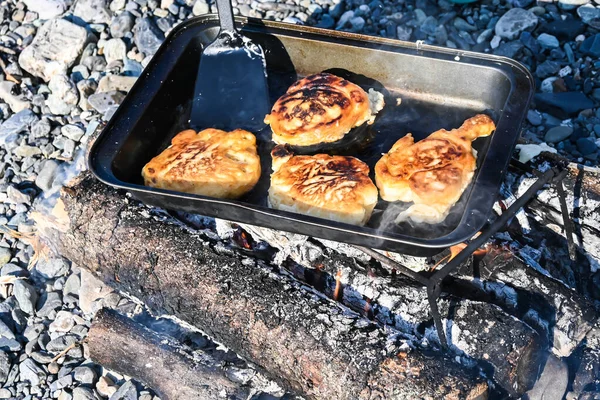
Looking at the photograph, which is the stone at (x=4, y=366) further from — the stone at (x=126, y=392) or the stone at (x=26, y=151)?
A: the stone at (x=26, y=151)

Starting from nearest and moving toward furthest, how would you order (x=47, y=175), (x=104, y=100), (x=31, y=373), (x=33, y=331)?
(x=31, y=373)
(x=33, y=331)
(x=47, y=175)
(x=104, y=100)

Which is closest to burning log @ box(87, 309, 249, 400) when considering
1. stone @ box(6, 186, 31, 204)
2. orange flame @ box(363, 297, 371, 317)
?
orange flame @ box(363, 297, 371, 317)

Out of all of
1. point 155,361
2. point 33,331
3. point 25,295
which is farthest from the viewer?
point 25,295

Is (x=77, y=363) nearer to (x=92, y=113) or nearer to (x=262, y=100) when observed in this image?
(x=262, y=100)

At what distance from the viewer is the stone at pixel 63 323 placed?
4.06 m

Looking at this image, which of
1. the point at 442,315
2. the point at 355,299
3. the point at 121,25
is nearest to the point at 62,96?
the point at 121,25

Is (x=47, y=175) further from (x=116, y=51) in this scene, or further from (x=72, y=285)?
(x=116, y=51)

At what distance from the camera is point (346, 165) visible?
340 cm

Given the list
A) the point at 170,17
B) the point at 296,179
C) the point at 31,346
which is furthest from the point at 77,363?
the point at 170,17

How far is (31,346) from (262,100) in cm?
218

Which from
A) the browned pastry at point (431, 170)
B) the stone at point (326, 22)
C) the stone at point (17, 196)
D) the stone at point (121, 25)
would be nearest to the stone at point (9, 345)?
the stone at point (17, 196)

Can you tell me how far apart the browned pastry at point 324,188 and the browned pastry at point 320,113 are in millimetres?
166

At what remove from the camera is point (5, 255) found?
4484 mm

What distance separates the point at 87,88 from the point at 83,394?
2.90 m
